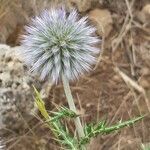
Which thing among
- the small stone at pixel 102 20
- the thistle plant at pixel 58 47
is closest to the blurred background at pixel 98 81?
the small stone at pixel 102 20

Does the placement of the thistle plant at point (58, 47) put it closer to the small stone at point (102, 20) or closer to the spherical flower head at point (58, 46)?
the spherical flower head at point (58, 46)

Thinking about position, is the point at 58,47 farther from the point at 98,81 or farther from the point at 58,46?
the point at 98,81

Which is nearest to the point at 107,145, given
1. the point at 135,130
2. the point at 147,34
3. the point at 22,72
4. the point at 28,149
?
the point at 135,130

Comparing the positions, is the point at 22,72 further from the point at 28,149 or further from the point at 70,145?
the point at 70,145

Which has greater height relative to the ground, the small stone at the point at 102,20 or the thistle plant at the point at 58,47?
the thistle plant at the point at 58,47

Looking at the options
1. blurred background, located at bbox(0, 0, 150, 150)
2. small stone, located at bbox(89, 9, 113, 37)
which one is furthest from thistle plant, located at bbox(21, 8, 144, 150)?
small stone, located at bbox(89, 9, 113, 37)

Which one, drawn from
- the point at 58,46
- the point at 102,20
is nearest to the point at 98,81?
the point at 102,20
